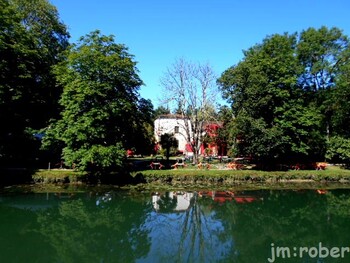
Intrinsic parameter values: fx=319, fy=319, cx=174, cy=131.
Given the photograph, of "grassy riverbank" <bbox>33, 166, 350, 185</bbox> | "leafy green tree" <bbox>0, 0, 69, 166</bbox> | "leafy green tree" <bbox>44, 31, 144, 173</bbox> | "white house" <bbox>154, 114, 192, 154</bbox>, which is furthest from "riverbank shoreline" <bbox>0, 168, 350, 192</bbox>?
"white house" <bbox>154, 114, 192, 154</bbox>

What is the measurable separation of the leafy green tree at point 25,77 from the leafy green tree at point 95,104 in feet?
8.95

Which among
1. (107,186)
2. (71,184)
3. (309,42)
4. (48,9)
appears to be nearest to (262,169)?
(107,186)

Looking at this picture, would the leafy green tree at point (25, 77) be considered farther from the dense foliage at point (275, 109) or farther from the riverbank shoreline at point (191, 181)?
the dense foliage at point (275, 109)

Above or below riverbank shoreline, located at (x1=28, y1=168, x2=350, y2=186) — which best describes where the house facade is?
above

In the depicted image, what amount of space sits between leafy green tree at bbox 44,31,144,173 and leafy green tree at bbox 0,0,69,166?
2.73 meters

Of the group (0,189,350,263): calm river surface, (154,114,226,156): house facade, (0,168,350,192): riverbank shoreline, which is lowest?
(0,189,350,263): calm river surface

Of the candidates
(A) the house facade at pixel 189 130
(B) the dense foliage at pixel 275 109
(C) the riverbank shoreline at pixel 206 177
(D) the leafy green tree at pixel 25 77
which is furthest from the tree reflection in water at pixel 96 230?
(A) the house facade at pixel 189 130

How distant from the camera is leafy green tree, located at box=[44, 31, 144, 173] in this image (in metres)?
22.3

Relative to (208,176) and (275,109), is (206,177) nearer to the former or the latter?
(208,176)

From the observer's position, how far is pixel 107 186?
2300 centimetres

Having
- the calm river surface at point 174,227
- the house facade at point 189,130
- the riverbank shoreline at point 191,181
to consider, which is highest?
the house facade at point 189,130

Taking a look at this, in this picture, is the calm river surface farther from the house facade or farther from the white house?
the white house

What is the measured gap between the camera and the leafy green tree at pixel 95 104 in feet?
73.2

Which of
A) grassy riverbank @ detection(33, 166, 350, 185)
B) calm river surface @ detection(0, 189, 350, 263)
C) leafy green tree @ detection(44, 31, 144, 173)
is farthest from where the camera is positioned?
grassy riverbank @ detection(33, 166, 350, 185)
